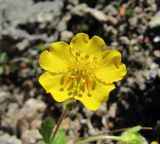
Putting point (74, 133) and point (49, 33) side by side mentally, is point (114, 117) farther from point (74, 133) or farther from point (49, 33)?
point (49, 33)

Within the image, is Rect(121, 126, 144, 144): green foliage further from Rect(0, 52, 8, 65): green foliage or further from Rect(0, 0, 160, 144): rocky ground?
Rect(0, 52, 8, 65): green foliage

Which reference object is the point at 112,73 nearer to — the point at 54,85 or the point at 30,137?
the point at 54,85

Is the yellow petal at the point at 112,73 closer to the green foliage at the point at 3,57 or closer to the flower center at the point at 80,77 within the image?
the flower center at the point at 80,77

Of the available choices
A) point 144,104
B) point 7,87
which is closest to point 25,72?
point 7,87

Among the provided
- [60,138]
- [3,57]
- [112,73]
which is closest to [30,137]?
[60,138]

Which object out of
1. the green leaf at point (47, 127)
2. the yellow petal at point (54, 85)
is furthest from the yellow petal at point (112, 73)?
the green leaf at point (47, 127)

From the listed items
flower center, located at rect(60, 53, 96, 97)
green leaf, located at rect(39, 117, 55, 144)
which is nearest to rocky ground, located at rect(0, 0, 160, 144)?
green leaf, located at rect(39, 117, 55, 144)
